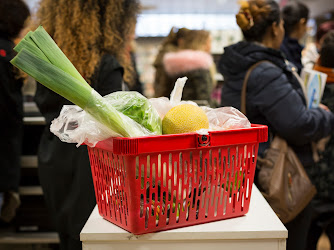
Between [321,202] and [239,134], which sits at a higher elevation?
[239,134]

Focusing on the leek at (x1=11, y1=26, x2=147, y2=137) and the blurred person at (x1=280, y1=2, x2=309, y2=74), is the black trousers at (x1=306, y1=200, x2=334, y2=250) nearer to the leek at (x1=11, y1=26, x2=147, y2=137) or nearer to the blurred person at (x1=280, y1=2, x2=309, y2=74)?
the blurred person at (x1=280, y1=2, x2=309, y2=74)

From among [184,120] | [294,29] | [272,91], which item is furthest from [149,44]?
[184,120]

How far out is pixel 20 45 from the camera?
3.44 ft

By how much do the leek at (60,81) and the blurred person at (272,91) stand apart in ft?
3.78

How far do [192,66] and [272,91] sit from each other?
1.96 m

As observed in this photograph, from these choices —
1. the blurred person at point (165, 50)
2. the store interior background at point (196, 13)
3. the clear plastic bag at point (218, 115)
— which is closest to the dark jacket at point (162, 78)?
the blurred person at point (165, 50)

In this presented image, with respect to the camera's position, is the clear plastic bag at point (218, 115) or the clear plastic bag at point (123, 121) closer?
the clear plastic bag at point (123, 121)

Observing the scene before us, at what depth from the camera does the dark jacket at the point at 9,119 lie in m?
2.36

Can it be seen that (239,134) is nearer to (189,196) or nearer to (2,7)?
(189,196)

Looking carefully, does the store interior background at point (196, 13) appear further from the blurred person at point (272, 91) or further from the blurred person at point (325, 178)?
the blurred person at point (272, 91)

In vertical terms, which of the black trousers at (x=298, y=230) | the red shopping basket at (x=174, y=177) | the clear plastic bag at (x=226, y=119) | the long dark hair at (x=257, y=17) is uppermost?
the long dark hair at (x=257, y=17)

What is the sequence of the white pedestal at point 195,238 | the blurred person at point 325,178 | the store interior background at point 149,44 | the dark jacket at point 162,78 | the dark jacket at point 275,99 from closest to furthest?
the white pedestal at point 195,238, the dark jacket at point 275,99, the blurred person at point 325,178, the store interior background at point 149,44, the dark jacket at point 162,78

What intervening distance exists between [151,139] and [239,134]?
0.30m

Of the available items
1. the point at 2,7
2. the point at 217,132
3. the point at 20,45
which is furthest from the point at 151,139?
the point at 2,7
